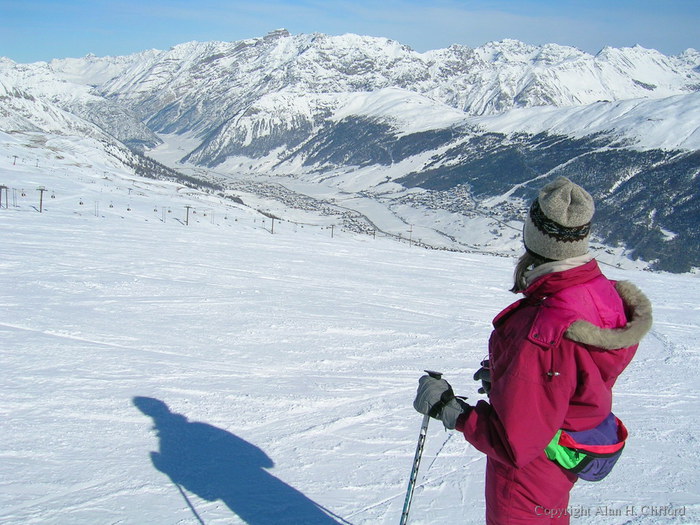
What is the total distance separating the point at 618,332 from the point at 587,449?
701 millimetres

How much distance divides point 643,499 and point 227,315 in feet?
30.0

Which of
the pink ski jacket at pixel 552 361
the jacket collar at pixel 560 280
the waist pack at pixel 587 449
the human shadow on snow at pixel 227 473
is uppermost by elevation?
the jacket collar at pixel 560 280

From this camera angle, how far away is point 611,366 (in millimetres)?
2889

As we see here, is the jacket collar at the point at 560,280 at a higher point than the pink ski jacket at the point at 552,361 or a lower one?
higher

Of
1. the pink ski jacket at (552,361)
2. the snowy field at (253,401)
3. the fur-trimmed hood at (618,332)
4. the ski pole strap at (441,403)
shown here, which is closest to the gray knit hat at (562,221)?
Result: the pink ski jacket at (552,361)

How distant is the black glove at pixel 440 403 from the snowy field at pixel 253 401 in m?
2.25

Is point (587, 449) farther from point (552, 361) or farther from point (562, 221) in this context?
point (562, 221)

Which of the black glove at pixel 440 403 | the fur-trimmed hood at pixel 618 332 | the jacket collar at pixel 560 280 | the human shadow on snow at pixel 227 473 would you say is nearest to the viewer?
the fur-trimmed hood at pixel 618 332

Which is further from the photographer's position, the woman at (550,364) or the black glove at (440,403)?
the black glove at (440,403)

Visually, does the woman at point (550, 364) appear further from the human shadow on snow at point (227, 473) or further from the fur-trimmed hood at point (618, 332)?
the human shadow on snow at point (227, 473)

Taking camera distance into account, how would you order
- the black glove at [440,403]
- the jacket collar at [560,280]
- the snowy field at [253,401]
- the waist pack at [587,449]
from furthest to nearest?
the snowy field at [253,401] → the black glove at [440,403] → the waist pack at [587,449] → the jacket collar at [560,280]

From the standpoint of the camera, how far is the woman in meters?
2.76

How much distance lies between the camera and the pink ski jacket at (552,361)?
2756 mm

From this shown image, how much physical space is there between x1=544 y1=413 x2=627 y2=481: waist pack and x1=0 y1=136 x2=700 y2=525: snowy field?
235cm
